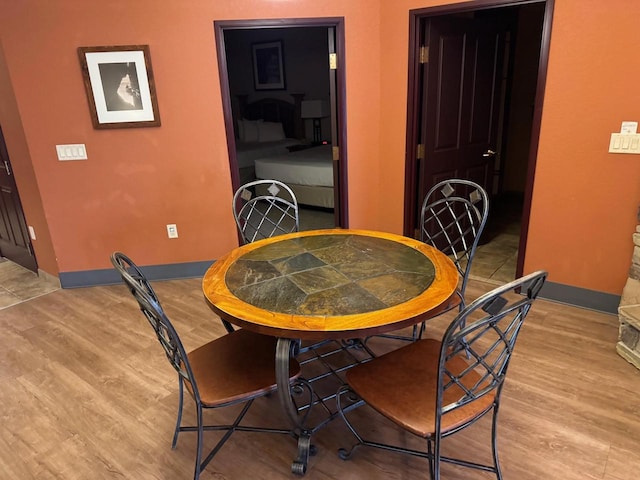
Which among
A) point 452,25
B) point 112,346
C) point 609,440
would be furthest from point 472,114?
point 112,346

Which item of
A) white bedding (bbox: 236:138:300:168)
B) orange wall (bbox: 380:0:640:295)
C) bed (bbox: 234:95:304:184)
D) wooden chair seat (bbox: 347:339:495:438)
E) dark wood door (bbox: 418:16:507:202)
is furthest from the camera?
bed (bbox: 234:95:304:184)

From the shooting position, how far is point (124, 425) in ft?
6.87

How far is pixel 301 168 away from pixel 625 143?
3.47 metres

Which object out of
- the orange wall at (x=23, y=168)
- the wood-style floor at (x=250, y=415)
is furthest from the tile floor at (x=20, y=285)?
the wood-style floor at (x=250, y=415)

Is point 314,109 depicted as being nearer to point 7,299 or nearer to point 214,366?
point 7,299

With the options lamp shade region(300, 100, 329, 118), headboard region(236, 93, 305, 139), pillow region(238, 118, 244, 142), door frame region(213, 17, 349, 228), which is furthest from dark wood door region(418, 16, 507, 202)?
pillow region(238, 118, 244, 142)

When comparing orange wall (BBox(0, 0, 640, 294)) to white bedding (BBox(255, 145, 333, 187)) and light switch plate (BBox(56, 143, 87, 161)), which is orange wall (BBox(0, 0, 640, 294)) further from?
white bedding (BBox(255, 145, 333, 187))

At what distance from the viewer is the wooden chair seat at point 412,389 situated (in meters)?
1.43

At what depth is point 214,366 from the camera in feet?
5.75

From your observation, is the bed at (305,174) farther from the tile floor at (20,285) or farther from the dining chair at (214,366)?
the dining chair at (214,366)

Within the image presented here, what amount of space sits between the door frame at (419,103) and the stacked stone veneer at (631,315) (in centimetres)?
68

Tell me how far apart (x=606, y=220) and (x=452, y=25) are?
6.10ft

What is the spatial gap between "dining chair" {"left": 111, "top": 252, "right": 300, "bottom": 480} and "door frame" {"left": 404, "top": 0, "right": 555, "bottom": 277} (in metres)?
2.17

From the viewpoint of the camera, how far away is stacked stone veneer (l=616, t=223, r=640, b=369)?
2359 mm
